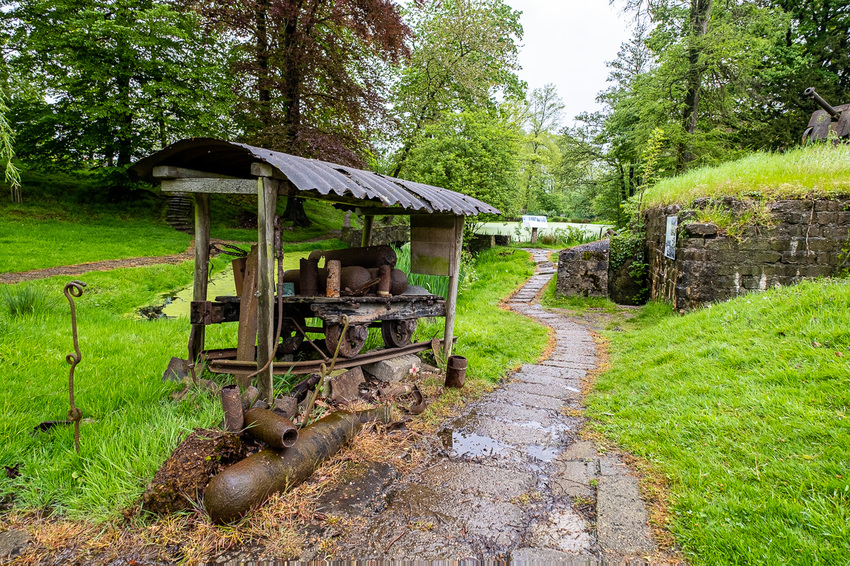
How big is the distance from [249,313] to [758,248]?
267 inches

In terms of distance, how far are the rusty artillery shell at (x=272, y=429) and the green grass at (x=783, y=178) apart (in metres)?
6.99

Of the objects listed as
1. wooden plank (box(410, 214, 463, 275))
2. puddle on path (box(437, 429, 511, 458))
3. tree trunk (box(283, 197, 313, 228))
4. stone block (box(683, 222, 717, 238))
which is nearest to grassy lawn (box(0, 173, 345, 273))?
tree trunk (box(283, 197, 313, 228))

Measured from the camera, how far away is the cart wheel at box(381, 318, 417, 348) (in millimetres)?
4598

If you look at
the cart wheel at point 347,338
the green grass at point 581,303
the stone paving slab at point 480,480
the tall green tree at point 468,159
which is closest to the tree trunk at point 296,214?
the tall green tree at point 468,159

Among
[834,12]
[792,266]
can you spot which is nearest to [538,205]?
A: [834,12]

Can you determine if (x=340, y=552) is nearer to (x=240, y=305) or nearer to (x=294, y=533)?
(x=294, y=533)

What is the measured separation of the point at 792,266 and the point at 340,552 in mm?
6973

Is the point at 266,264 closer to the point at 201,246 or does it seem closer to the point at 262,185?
the point at 262,185

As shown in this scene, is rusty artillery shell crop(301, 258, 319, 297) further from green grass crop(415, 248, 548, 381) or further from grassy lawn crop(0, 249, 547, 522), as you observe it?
green grass crop(415, 248, 548, 381)

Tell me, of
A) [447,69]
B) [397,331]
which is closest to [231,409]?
[397,331]

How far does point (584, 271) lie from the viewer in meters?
8.80

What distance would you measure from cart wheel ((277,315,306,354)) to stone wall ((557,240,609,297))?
20.9 feet

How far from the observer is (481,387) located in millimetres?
4496

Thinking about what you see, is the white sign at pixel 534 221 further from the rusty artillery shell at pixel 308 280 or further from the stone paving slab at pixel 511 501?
the rusty artillery shell at pixel 308 280
